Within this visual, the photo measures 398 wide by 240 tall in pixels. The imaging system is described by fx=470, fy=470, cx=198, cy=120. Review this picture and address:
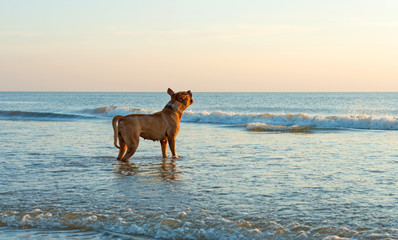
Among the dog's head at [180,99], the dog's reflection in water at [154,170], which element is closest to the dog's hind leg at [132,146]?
the dog's reflection in water at [154,170]

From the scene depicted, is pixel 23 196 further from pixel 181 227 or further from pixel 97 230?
pixel 181 227

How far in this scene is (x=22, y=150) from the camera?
1109 cm

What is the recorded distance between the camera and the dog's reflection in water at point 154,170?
7.81 metres

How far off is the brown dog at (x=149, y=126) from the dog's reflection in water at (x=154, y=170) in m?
0.43

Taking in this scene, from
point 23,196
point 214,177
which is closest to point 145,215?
point 23,196

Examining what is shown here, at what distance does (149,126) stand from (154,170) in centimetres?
120

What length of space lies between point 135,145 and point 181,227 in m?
4.39

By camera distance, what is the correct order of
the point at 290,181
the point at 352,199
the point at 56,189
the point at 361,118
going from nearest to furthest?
the point at 352,199 < the point at 56,189 < the point at 290,181 < the point at 361,118

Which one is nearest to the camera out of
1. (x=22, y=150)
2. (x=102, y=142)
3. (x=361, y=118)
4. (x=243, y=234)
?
(x=243, y=234)

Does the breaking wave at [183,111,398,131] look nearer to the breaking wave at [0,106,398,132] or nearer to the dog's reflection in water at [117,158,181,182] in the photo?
the breaking wave at [0,106,398,132]

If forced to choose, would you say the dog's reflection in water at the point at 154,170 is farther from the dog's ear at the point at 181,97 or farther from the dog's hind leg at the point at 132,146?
the dog's ear at the point at 181,97

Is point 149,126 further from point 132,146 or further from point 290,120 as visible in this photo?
point 290,120

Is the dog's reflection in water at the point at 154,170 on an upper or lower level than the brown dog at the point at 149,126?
lower

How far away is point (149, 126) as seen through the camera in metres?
9.27
